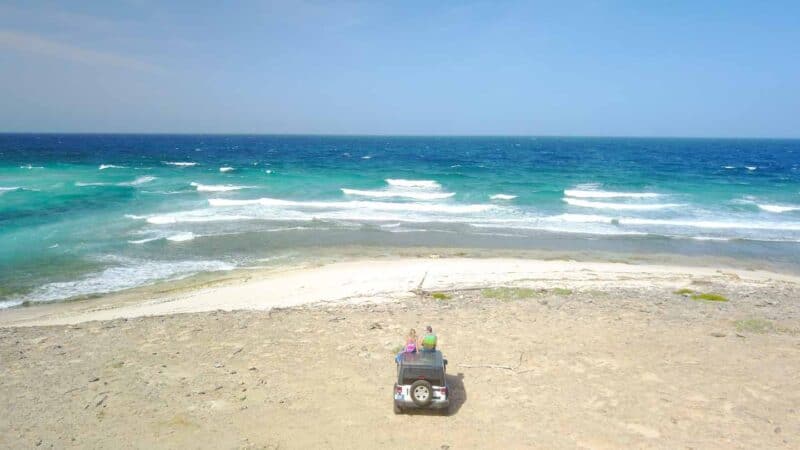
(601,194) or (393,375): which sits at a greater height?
(601,194)

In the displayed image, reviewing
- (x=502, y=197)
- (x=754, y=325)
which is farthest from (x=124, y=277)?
(x=502, y=197)

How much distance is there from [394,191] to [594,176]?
22.8 meters

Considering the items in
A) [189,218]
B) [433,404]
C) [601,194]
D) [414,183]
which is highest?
[414,183]

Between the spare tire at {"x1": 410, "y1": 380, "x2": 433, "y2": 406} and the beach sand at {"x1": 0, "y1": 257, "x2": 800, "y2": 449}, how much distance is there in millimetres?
348

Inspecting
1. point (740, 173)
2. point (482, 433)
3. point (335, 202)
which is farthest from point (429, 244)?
point (740, 173)

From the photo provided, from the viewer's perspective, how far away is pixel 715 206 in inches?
1366

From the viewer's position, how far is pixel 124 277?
1838 cm

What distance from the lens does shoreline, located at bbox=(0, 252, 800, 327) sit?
14.4 m

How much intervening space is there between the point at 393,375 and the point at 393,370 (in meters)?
0.19

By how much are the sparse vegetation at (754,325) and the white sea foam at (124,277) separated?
54.2ft

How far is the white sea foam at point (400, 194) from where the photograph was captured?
38906 mm

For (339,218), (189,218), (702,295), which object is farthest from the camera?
(339,218)

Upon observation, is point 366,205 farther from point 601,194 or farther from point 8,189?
point 8,189

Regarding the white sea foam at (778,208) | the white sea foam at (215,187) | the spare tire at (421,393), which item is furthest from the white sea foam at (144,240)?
the white sea foam at (778,208)
